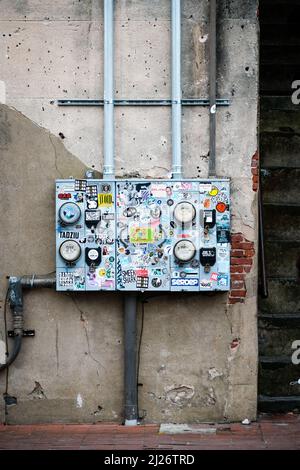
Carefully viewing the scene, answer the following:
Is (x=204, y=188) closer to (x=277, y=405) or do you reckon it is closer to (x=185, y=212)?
(x=185, y=212)

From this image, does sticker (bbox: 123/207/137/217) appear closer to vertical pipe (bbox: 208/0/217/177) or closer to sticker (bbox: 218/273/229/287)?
vertical pipe (bbox: 208/0/217/177)

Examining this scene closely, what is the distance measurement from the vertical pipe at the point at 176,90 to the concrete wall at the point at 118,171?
0.10 metres

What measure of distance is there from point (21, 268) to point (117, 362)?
1.22 meters

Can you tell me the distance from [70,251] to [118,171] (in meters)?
0.85

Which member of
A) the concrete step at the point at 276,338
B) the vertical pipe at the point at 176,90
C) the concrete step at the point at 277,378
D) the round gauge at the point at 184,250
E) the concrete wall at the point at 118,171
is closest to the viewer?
the round gauge at the point at 184,250

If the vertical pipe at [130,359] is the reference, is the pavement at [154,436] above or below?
below

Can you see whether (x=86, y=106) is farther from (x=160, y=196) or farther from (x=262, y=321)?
(x=262, y=321)

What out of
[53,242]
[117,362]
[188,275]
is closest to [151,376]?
[117,362]

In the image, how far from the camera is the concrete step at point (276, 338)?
7324 millimetres

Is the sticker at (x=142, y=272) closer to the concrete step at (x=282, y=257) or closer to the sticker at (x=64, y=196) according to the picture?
the sticker at (x=64, y=196)

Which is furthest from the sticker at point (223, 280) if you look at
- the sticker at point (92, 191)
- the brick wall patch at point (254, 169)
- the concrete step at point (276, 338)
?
the sticker at point (92, 191)

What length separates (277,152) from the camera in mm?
7703
